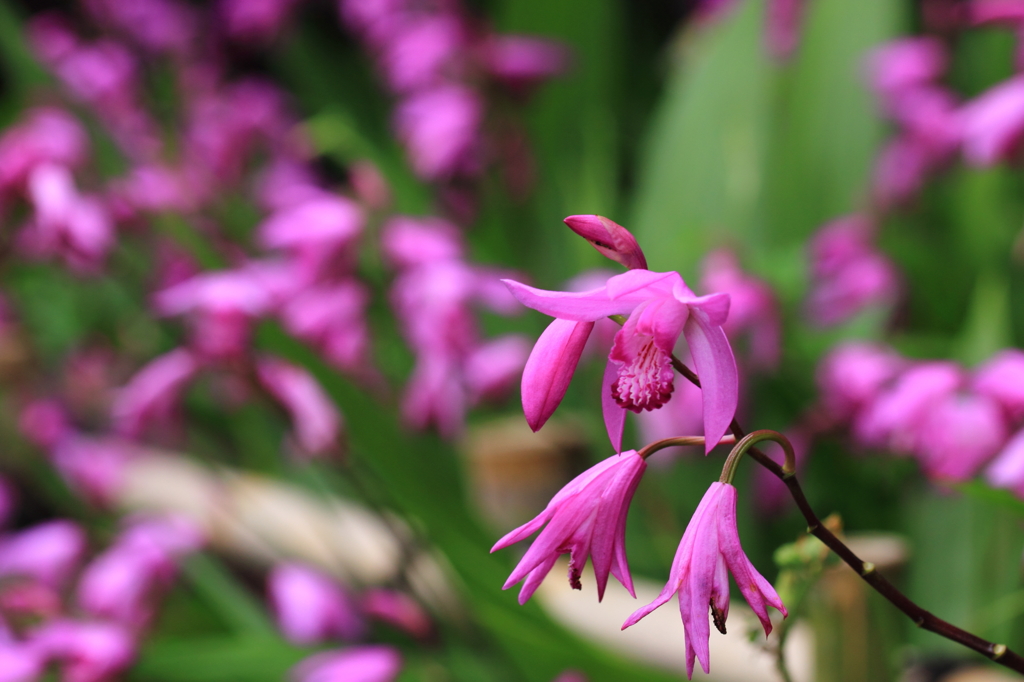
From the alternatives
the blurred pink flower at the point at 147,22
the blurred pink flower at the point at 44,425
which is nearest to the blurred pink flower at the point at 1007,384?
the blurred pink flower at the point at 44,425

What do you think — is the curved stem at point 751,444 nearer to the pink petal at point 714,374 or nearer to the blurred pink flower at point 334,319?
the pink petal at point 714,374

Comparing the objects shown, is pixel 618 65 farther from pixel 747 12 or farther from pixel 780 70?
pixel 747 12

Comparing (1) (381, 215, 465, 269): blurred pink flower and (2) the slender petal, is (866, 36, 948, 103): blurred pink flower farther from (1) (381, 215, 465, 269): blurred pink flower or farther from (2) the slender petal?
(2) the slender petal

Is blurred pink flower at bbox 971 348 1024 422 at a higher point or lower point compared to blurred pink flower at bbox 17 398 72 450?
higher

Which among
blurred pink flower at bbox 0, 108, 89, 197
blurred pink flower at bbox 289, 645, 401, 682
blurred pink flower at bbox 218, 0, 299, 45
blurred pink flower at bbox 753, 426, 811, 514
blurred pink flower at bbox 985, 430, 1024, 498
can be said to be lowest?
blurred pink flower at bbox 289, 645, 401, 682

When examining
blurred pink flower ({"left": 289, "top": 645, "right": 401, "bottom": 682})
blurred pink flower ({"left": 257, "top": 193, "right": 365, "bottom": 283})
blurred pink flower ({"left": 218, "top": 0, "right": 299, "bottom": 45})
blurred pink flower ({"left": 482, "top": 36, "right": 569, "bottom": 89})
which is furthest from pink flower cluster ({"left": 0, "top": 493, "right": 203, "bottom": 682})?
blurred pink flower ({"left": 218, "top": 0, "right": 299, "bottom": 45})

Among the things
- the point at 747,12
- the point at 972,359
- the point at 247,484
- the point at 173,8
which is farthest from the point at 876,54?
the point at 173,8

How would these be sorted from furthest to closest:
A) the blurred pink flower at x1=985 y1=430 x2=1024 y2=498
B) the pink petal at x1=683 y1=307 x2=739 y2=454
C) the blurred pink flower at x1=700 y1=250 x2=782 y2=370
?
the blurred pink flower at x1=700 y1=250 x2=782 y2=370, the blurred pink flower at x1=985 y1=430 x2=1024 y2=498, the pink petal at x1=683 y1=307 x2=739 y2=454
